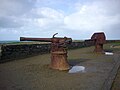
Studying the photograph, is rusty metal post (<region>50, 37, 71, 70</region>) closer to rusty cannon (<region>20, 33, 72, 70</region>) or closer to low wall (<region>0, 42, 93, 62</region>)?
rusty cannon (<region>20, 33, 72, 70</region>)

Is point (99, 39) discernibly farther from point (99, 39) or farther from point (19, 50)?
point (19, 50)

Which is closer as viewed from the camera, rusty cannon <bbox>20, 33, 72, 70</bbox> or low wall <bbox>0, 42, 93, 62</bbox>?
rusty cannon <bbox>20, 33, 72, 70</bbox>

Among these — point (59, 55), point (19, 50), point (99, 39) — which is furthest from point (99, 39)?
point (59, 55)

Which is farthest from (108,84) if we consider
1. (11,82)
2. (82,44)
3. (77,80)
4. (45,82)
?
(82,44)

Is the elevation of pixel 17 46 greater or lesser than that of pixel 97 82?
greater

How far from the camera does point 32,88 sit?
6219mm

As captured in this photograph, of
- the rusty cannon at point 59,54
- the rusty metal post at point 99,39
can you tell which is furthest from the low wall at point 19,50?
the rusty metal post at point 99,39

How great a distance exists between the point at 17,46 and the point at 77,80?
6.73m

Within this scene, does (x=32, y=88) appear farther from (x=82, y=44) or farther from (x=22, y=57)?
(x=82, y=44)

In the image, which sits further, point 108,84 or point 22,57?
point 22,57

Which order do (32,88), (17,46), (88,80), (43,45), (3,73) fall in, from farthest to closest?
(43,45) → (17,46) → (3,73) → (88,80) → (32,88)

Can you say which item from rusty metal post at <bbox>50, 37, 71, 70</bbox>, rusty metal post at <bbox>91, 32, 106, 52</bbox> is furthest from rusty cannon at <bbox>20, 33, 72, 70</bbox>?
rusty metal post at <bbox>91, 32, 106, 52</bbox>

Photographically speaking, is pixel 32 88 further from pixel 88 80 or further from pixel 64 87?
pixel 88 80

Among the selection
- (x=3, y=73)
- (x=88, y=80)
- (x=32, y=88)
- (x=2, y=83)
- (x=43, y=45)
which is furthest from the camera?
(x=43, y=45)
